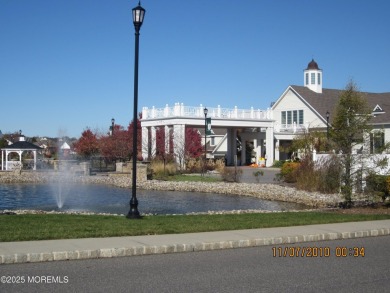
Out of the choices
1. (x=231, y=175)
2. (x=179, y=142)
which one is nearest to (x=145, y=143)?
(x=179, y=142)

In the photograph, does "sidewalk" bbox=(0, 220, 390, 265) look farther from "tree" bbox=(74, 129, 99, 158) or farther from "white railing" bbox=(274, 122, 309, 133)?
"tree" bbox=(74, 129, 99, 158)

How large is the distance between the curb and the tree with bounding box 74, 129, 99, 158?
2227 inches

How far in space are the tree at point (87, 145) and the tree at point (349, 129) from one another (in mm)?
50379

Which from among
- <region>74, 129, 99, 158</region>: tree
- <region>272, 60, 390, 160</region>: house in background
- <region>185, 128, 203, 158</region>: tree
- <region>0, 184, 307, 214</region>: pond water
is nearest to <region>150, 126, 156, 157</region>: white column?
<region>185, 128, 203, 158</region>: tree

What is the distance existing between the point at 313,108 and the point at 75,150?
111 ft

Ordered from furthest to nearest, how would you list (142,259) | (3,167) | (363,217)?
(3,167) < (363,217) < (142,259)

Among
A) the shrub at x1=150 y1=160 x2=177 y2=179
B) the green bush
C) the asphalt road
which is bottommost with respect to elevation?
the asphalt road

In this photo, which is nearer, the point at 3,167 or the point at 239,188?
the point at 239,188

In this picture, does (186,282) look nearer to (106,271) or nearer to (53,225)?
(106,271)

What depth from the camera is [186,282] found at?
29.9ft

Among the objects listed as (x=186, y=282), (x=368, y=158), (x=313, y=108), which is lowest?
(x=186, y=282)

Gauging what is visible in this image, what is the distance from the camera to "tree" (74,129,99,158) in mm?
69938

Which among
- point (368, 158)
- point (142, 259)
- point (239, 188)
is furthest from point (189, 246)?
point (239, 188)

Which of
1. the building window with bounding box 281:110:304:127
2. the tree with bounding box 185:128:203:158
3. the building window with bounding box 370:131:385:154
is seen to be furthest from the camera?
the building window with bounding box 281:110:304:127
